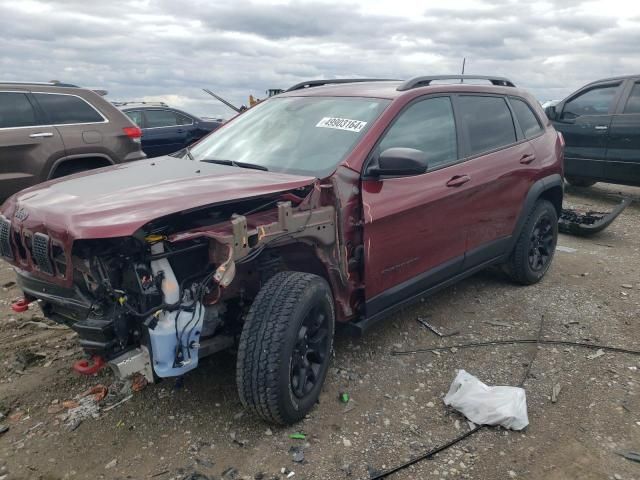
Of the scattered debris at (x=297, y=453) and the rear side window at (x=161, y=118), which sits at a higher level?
the rear side window at (x=161, y=118)

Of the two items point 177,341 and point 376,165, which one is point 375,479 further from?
point 376,165

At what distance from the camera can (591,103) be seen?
8.62m

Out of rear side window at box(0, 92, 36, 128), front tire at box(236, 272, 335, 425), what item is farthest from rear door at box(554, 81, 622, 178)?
rear side window at box(0, 92, 36, 128)

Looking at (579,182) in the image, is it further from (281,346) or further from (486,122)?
(281,346)

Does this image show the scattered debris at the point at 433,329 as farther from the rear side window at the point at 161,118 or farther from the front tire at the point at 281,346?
the rear side window at the point at 161,118

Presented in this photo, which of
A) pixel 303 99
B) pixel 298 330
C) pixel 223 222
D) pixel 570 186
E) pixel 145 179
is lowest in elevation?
pixel 570 186

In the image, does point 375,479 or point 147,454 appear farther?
point 147,454

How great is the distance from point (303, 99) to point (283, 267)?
4.62 ft

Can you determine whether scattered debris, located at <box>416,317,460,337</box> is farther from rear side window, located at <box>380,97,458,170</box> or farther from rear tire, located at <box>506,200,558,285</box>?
rear side window, located at <box>380,97,458,170</box>

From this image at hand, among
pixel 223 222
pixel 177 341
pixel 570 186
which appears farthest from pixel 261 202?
pixel 570 186

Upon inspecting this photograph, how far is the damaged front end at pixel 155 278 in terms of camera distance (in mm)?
2402

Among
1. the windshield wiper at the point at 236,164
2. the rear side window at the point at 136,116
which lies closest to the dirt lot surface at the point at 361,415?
the windshield wiper at the point at 236,164

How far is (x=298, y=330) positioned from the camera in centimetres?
266

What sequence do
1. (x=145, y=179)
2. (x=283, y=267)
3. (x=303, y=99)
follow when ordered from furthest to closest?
(x=303, y=99), (x=283, y=267), (x=145, y=179)
